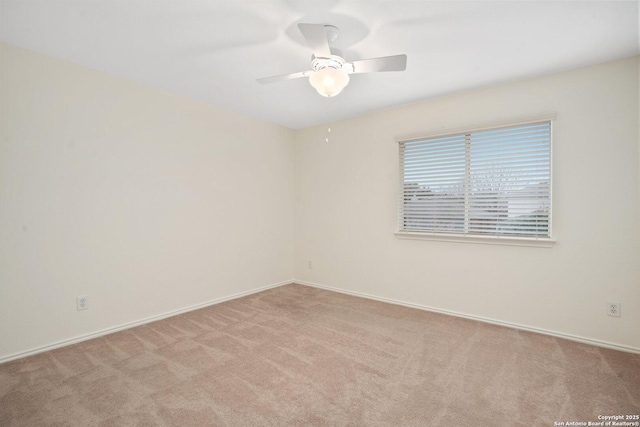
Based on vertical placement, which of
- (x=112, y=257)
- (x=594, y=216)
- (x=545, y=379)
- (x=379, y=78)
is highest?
(x=379, y=78)

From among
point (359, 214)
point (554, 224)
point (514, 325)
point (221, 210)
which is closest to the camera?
point (554, 224)

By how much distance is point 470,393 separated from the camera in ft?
6.30

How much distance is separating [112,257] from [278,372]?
1.95 metres

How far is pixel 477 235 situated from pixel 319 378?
220cm

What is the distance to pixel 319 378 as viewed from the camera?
2.08 m

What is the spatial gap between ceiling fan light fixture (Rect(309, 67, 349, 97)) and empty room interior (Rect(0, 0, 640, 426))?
14 mm

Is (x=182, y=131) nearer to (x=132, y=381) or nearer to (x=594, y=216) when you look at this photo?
(x=132, y=381)

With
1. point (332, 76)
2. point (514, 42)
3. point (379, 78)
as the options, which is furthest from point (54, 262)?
point (514, 42)

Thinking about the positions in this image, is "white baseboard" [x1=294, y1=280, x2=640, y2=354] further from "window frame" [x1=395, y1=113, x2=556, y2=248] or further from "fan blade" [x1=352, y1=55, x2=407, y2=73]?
"fan blade" [x1=352, y1=55, x2=407, y2=73]

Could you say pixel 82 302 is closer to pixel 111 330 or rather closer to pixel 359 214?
pixel 111 330

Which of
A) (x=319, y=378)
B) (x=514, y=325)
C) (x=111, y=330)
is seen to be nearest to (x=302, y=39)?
(x=319, y=378)

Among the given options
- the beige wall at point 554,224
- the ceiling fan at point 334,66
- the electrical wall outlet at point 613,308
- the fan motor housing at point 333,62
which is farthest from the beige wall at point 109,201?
the electrical wall outlet at point 613,308

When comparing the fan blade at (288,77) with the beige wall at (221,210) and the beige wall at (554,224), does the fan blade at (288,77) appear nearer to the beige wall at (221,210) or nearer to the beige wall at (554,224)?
the beige wall at (221,210)

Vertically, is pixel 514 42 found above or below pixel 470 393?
above
